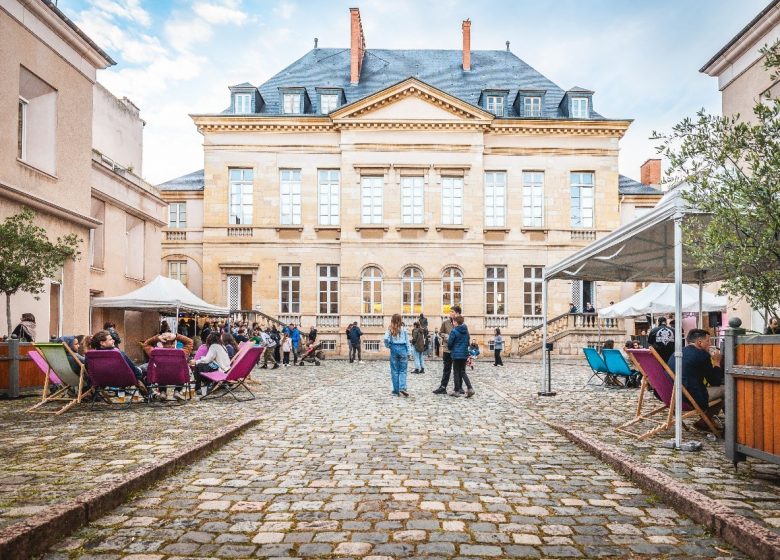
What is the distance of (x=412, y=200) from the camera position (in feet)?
107

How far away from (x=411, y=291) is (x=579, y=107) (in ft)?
39.3

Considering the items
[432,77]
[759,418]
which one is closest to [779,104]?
[759,418]

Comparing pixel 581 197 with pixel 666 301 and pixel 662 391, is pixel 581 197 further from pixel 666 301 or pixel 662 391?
pixel 662 391

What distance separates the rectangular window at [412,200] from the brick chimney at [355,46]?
Answer: 21.0ft

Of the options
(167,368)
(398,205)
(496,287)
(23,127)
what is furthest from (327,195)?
(167,368)

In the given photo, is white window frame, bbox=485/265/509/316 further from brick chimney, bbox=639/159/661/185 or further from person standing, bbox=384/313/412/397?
person standing, bbox=384/313/412/397

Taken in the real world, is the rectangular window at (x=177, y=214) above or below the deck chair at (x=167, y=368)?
above

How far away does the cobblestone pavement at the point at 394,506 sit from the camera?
153 inches

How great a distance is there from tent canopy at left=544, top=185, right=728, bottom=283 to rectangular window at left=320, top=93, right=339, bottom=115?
875 inches

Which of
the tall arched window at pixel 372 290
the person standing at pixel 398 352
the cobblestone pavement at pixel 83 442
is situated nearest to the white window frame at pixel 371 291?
the tall arched window at pixel 372 290

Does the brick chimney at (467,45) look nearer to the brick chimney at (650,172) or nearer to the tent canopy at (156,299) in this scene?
the brick chimney at (650,172)

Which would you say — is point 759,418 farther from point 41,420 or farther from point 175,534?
point 41,420

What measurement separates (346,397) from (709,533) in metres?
8.76

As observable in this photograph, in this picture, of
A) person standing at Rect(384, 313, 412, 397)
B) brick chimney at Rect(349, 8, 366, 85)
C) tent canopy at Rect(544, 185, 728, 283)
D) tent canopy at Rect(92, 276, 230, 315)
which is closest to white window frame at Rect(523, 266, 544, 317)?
brick chimney at Rect(349, 8, 366, 85)
